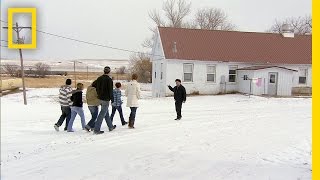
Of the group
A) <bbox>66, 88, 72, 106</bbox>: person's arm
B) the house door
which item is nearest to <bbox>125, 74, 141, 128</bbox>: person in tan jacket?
<bbox>66, 88, 72, 106</bbox>: person's arm

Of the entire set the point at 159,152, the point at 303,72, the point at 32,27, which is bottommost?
the point at 159,152

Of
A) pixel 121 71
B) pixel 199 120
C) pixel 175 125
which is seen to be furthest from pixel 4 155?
pixel 121 71

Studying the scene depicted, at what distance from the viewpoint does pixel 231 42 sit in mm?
30844

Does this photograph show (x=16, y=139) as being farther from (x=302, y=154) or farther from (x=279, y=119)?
(x=279, y=119)

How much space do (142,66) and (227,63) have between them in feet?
64.8

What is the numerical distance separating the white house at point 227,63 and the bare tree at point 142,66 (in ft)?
45.6

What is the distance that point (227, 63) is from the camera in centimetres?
2898

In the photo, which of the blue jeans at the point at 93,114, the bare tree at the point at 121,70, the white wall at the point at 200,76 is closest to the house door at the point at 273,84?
the white wall at the point at 200,76

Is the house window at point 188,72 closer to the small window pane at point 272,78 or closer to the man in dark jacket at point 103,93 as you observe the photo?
the small window pane at point 272,78

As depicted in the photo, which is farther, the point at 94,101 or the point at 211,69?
the point at 211,69

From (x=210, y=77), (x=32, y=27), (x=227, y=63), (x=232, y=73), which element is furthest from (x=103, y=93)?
(x=232, y=73)

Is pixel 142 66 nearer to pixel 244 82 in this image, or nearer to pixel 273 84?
pixel 244 82

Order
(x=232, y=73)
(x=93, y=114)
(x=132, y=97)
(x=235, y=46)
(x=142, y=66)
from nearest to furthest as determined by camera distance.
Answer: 1. (x=93, y=114)
2. (x=132, y=97)
3. (x=232, y=73)
4. (x=235, y=46)
5. (x=142, y=66)

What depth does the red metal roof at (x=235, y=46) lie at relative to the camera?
93.5ft
